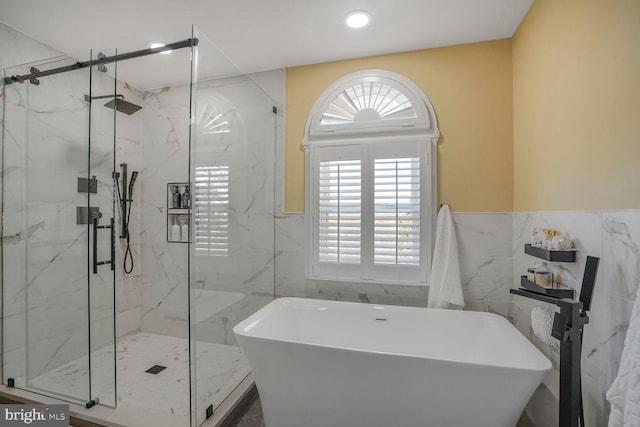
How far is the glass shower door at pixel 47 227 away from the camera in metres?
1.91

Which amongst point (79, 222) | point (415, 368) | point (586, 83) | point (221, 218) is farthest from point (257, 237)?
point (586, 83)

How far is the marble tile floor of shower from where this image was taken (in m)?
1.68

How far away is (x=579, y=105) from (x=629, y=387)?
1149mm

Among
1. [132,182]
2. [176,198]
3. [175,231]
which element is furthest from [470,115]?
[132,182]

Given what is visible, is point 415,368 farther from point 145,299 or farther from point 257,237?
point 145,299

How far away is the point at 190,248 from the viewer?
1.61 metres

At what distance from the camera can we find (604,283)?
3.81 feet

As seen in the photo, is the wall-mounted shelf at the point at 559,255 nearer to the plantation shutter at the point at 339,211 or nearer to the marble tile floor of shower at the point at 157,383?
the plantation shutter at the point at 339,211

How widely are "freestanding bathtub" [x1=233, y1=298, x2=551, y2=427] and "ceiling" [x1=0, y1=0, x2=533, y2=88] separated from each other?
1.79 meters

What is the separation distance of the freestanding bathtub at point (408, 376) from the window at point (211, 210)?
0.49 m

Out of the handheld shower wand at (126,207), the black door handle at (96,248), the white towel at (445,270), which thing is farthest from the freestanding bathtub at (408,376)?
the handheld shower wand at (126,207)

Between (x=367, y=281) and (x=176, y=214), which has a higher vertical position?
(x=176, y=214)

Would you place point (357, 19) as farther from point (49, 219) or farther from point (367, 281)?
point (49, 219)

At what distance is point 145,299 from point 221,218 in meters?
1.65
